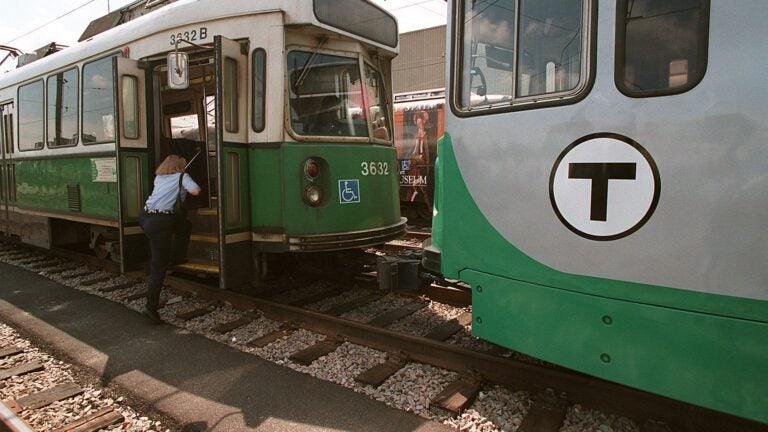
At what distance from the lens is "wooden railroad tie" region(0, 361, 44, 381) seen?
372 centimetres

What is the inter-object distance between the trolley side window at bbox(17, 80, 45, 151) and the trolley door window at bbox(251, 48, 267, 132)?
431cm

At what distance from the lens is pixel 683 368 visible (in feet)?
7.38

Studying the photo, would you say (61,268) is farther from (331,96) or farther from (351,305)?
(331,96)

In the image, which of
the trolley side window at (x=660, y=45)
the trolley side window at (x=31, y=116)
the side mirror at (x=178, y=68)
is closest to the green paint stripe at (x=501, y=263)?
the trolley side window at (x=660, y=45)

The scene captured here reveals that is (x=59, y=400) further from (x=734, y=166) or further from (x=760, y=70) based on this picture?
(x=760, y=70)

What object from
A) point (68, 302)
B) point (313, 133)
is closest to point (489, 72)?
point (313, 133)

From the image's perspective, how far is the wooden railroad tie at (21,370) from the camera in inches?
146

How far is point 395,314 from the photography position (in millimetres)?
4840

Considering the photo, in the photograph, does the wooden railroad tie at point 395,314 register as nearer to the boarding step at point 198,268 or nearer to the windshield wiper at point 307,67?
the boarding step at point 198,268

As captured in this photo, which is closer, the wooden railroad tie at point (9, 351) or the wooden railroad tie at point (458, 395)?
the wooden railroad tie at point (458, 395)

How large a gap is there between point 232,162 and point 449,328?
97.3 inches

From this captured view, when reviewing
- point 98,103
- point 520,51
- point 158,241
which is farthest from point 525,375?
point 98,103

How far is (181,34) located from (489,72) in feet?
11.1

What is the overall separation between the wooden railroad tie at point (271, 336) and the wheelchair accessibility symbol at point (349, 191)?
51.4 inches
